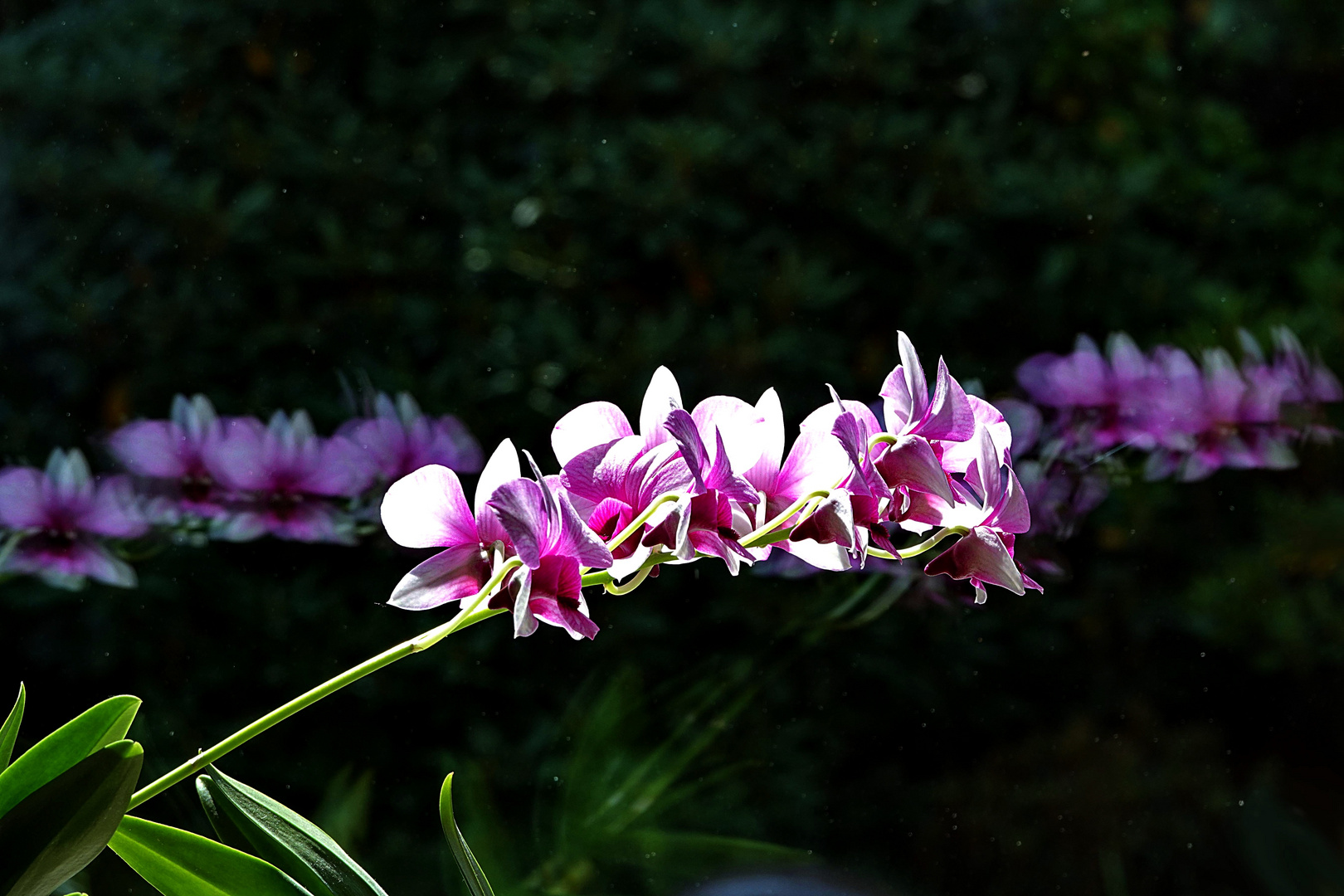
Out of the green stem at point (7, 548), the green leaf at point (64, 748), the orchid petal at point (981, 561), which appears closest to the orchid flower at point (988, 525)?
the orchid petal at point (981, 561)

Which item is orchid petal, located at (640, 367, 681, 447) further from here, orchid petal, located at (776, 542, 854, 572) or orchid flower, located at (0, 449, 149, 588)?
orchid flower, located at (0, 449, 149, 588)

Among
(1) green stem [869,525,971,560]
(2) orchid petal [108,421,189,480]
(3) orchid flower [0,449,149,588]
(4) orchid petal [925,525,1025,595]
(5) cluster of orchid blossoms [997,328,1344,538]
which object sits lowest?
(5) cluster of orchid blossoms [997,328,1344,538]

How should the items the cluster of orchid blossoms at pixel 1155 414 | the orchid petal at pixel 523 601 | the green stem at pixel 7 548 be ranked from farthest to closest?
1. the cluster of orchid blossoms at pixel 1155 414
2. the green stem at pixel 7 548
3. the orchid petal at pixel 523 601

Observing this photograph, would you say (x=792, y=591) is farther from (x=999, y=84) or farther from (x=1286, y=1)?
(x=1286, y=1)

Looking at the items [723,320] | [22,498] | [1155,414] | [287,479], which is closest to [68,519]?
[22,498]

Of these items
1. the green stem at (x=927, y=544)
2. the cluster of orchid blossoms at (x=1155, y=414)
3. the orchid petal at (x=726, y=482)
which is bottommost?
the cluster of orchid blossoms at (x=1155, y=414)

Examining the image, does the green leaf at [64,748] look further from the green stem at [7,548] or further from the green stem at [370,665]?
the green stem at [7,548]

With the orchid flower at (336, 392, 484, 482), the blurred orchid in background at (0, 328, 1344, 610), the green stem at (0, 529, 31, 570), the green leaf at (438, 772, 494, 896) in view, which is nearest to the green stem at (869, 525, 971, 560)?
the blurred orchid in background at (0, 328, 1344, 610)
